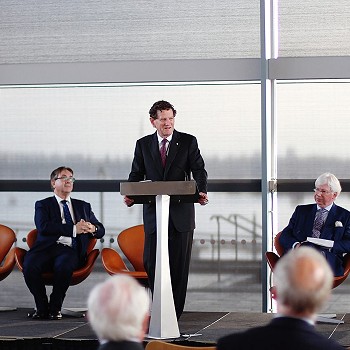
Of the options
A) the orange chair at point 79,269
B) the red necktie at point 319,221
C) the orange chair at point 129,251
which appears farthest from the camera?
the orange chair at point 129,251

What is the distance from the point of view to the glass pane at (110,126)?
370 inches

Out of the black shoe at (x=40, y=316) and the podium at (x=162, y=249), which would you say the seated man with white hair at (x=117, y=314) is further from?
the black shoe at (x=40, y=316)

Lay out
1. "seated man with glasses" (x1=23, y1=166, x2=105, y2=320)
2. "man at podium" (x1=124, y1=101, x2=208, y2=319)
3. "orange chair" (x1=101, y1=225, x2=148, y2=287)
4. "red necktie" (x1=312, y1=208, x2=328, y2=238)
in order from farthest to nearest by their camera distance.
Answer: "orange chair" (x1=101, y1=225, x2=148, y2=287), "seated man with glasses" (x1=23, y1=166, x2=105, y2=320), "red necktie" (x1=312, y1=208, x2=328, y2=238), "man at podium" (x1=124, y1=101, x2=208, y2=319)

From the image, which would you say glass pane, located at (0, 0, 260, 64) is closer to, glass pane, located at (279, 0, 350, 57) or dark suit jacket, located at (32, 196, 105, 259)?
glass pane, located at (279, 0, 350, 57)

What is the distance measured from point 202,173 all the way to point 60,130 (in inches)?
119

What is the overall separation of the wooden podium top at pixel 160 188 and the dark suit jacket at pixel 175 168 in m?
0.83

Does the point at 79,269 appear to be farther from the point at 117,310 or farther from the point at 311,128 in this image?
the point at 117,310

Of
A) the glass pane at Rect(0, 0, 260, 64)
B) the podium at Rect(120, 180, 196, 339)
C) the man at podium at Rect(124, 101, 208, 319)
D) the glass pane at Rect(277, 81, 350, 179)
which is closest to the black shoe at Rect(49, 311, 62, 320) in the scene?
the man at podium at Rect(124, 101, 208, 319)

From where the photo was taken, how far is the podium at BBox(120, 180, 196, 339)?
20.2 feet

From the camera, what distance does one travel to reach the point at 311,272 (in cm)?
242

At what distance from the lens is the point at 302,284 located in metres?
2.41

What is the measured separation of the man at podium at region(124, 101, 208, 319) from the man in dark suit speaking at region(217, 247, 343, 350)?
4.47 metres

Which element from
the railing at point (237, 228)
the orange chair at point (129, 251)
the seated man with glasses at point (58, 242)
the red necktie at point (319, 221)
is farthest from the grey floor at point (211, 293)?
the red necktie at point (319, 221)

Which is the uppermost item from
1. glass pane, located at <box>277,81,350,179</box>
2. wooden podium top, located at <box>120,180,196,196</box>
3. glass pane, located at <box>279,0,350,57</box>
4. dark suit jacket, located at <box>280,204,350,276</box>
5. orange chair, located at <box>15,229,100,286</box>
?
glass pane, located at <box>279,0,350,57</box>
